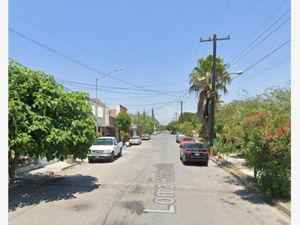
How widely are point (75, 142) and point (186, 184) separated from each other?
518cm

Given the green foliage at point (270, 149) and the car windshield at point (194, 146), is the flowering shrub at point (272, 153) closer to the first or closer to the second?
the green foliage at point (270, 149)

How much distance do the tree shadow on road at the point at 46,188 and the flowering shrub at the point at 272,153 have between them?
627 cm

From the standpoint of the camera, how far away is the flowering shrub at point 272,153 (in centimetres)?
870

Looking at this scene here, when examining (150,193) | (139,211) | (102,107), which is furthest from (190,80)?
(139,211)

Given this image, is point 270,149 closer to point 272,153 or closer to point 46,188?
point 272,153

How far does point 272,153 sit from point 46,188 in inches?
331

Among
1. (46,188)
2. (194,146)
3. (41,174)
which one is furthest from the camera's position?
(194,146)

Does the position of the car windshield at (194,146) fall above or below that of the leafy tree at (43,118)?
below

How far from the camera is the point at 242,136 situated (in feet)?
35.6

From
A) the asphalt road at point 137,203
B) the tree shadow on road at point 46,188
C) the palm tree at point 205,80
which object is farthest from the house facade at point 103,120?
the asphalt road at point 137,203

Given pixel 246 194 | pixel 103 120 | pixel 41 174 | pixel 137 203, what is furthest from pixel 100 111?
pixel 137 203

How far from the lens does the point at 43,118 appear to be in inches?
354

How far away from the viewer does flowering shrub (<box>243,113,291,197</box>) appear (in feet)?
28.6
